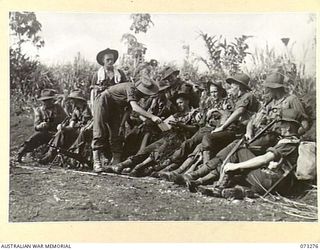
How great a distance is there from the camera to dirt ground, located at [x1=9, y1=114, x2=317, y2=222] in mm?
1705

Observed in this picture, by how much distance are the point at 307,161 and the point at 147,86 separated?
1.79ft

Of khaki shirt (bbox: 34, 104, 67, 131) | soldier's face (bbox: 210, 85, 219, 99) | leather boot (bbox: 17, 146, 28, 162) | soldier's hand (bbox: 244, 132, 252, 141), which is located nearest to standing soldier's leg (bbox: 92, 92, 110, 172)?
khaki shirt (bbox: 34, 104, 67, 131)

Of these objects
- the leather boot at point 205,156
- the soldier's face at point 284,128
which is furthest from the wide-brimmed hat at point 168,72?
the soldier's face at point 284,128

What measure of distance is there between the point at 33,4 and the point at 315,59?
895 millimetres

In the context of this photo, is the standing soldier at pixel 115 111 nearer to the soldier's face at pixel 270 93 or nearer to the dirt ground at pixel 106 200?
the dirt ground at pixel 106 200

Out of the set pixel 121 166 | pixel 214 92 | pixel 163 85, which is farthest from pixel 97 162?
pixel 214 92

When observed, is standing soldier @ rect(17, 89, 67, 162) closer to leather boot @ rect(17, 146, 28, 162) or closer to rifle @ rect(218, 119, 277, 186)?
leather boot @ rect(17, 146, 28, 162)

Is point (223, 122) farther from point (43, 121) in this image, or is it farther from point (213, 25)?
point (43, 121)

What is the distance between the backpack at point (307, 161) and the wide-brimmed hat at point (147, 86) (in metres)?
0.48

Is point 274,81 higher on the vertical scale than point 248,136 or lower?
higher

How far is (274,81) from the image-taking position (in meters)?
1.75

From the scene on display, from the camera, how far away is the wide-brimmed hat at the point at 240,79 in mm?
1759

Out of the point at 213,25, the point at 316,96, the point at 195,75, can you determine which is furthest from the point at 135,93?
the point at 316,96

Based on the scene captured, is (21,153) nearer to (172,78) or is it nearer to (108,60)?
(108,60)
